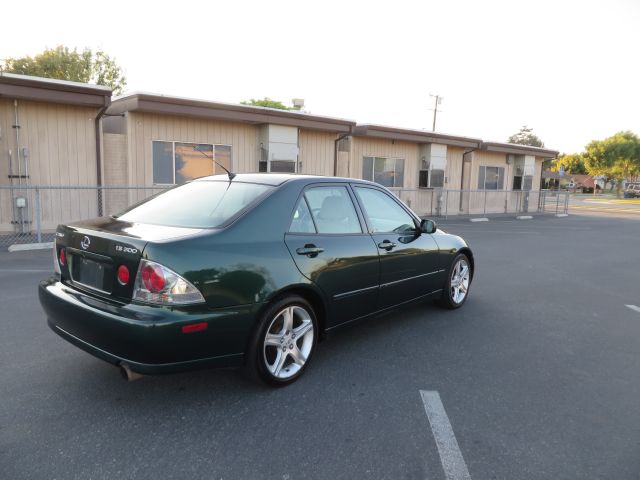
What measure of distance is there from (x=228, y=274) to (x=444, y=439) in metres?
1.66

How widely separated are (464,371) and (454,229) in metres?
12.5

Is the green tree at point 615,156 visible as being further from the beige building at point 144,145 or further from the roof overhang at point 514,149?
the beige building at point 144,145

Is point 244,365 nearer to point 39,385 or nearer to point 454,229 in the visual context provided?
point 39,385

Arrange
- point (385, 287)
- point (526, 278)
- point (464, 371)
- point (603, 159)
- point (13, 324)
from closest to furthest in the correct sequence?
point (464, 371) → point (385, 287) → point (13, 324) → point (526, 278) → point (603, 159)

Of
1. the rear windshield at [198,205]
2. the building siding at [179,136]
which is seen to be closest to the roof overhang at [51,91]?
the building siding at [179,136]

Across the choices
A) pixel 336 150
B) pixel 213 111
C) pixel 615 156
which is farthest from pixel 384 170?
pixel 615 156

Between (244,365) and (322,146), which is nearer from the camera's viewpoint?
(244,365)

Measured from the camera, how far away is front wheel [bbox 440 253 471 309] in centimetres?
547

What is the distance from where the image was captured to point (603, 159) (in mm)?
61750

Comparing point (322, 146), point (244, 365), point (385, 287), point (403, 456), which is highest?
point (322, 146)

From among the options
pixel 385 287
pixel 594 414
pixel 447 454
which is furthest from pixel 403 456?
pixel 385 287

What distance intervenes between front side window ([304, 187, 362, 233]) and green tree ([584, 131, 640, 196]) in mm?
68740

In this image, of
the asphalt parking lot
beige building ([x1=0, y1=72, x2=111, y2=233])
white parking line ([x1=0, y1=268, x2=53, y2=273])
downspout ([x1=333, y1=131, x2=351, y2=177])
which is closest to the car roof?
the asphalt parking lot

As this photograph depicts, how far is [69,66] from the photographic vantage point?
38.2 m
